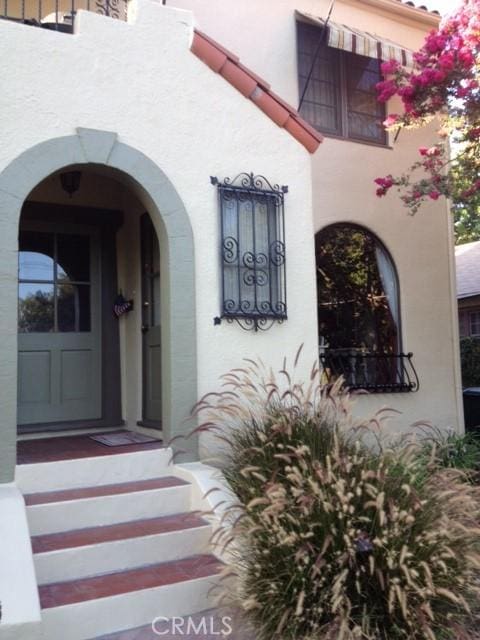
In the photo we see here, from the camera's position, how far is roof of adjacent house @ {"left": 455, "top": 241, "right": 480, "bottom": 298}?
18.1 meters

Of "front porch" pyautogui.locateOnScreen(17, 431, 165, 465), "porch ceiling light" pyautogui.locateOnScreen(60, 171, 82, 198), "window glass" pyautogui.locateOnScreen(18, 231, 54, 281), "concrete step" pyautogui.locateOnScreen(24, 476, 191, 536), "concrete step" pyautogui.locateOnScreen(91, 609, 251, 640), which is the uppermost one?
"porch ceiling light" pyautogui.locateOnScreen(60, 171, 82, 198)

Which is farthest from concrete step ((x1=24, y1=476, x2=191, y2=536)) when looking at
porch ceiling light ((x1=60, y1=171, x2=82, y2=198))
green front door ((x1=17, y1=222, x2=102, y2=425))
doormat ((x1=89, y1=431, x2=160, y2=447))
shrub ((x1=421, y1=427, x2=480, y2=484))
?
shrub ((x1=421, y1=427, x2=480, y2=484))

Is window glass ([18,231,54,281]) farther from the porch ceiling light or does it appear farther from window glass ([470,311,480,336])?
window glass ([470,311,480,336])

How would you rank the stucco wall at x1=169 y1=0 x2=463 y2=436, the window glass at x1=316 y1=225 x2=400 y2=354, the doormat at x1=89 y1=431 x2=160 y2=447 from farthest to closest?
the window glass at x1=316 y1=225 x2=400 y2=354, the stucco wall at x1=169 y1=0 x2=463 y2=436, the doormat at x1=89 y1=431 x2=160 y2=447

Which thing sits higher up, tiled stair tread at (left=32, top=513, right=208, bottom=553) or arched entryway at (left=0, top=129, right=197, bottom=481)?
arched entryway at (left=0, top=129, right=197, bottom=481)

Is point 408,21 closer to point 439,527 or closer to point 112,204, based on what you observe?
point 112,204

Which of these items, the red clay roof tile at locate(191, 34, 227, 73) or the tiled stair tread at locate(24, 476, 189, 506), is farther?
the red clay roof tile at locate(191, 34, 227, 73)

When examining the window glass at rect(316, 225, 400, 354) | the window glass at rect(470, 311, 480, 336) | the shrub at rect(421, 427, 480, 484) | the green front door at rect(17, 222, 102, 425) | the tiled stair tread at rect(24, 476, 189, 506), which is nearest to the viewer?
the tiled stair tread at rect(24, 476, 189, 506)

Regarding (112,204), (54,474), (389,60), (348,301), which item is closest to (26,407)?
(54,474)

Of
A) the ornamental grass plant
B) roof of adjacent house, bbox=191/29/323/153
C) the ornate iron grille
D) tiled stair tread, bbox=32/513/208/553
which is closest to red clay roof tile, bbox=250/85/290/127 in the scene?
roof of adjacent house, bbox=191/29/323/153

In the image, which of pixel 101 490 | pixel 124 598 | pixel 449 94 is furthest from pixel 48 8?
pixel 124 598

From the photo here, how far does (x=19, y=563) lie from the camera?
348 centimetres

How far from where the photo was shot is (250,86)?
5.59 meters

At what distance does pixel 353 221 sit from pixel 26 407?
4.62 m
